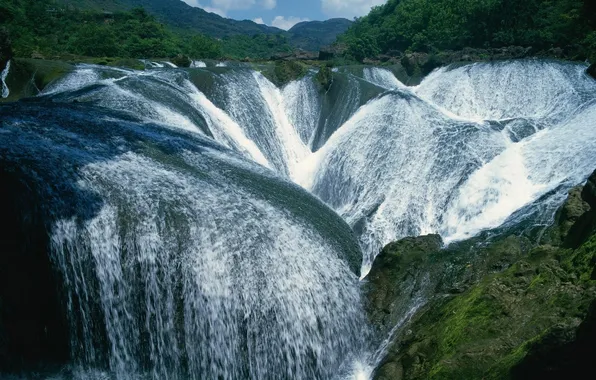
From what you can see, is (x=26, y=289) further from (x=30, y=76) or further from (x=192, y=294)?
(x=30, y=76)

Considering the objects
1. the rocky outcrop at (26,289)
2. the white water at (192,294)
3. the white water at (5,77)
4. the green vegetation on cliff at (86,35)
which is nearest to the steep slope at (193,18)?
the green vegetation on cliff at (86,35)

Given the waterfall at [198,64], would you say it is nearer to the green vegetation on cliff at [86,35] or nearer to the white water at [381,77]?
the green vegetation on cliff at [86,35]

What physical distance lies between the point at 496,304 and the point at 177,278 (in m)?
4.69

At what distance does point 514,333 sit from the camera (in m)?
5.44

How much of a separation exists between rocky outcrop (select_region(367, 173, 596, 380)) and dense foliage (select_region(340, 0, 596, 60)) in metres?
15.0

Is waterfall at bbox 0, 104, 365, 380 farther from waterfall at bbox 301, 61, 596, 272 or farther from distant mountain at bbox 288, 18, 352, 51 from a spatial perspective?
distant mountain at bbox 288, 18, 352, 51

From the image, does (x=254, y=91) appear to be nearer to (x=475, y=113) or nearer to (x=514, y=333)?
(x=475, y=113)

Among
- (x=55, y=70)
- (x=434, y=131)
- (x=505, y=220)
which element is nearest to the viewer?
(x=505, y=220)

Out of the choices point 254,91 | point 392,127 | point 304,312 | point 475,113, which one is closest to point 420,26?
point 475,113

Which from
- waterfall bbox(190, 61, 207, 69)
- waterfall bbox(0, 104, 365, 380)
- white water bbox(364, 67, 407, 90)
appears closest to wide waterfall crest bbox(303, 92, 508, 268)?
waterfall bbox(0, 104, 365, 380)

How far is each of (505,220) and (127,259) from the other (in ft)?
25.7

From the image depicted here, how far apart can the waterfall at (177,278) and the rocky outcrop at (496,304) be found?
1.00m

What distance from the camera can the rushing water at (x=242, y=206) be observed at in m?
6.67

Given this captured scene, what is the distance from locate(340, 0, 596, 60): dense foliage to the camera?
24688 mm
